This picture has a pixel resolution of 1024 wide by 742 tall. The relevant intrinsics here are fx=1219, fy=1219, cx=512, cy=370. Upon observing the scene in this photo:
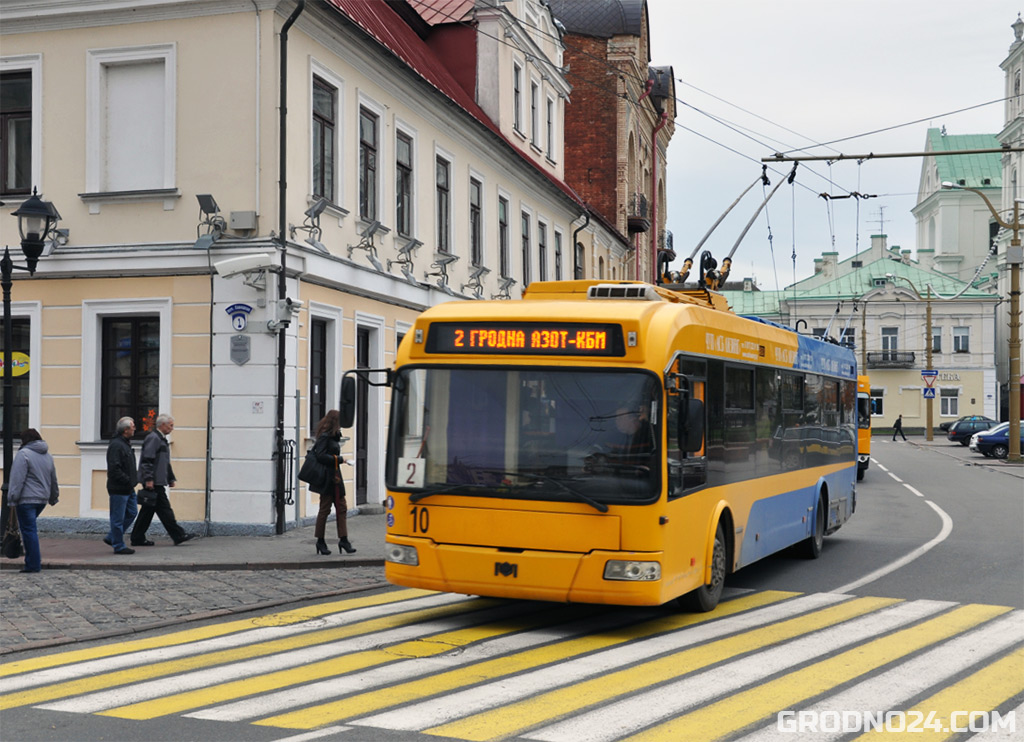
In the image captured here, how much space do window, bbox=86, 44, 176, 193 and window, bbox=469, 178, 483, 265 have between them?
9.62m

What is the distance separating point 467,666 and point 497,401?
2213mm

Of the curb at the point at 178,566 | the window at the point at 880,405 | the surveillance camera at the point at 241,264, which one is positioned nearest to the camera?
the curb at the point at 178,566

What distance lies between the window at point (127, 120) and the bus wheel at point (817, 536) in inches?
401

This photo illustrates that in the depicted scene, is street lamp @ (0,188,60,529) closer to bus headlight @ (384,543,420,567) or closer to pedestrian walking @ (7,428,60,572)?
pedestrian walking @ (7,428,60,572)

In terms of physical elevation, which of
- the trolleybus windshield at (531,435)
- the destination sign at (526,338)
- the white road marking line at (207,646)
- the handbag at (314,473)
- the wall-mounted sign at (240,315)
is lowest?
the white road marking line at (207,646)

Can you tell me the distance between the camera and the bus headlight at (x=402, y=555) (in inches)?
383

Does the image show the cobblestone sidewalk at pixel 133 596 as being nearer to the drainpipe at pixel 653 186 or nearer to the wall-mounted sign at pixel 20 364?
the wall-mounted sign at pixel 20 364

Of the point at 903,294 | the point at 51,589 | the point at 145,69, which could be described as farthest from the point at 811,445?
the point at 903,294

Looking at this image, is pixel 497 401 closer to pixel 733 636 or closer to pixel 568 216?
pixel 733 636

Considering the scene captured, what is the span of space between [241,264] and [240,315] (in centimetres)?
92

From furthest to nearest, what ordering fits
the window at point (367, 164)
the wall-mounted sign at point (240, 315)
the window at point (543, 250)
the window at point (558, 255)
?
the window at point (558, 255) < the window at point (543, 250) < the window at point (367, 164) < the wall-mounted sign at point (240, 315)

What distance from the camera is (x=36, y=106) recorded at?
1806cm

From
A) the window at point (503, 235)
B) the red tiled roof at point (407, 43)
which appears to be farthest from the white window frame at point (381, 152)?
the window at point (503, 235)

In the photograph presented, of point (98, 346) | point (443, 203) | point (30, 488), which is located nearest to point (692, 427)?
point (30, 488)
